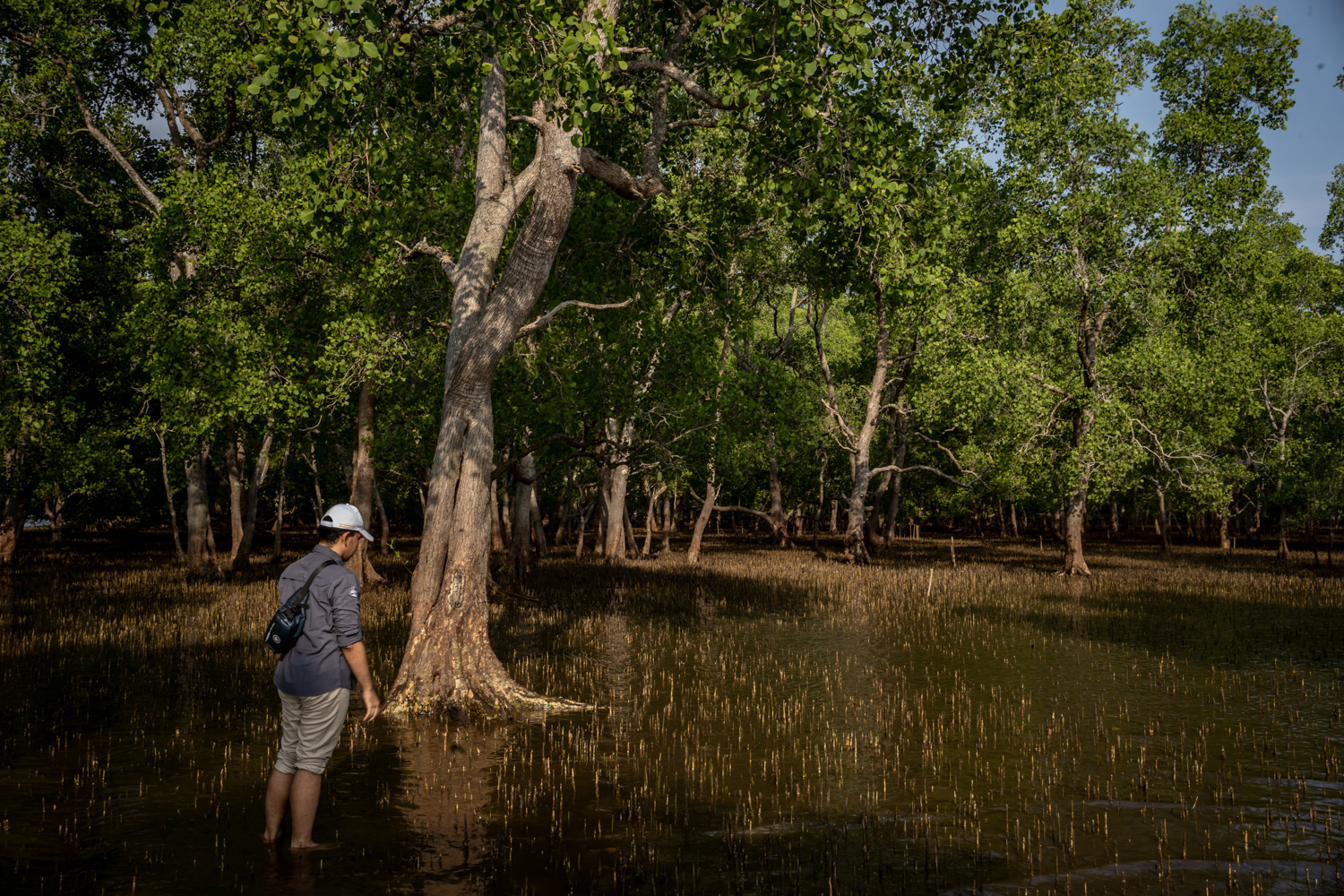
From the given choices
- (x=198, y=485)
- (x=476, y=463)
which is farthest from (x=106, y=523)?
(x=476, y=463)

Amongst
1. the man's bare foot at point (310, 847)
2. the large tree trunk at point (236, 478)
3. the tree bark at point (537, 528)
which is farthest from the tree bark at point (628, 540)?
the man's bare foot at point (310, 847)

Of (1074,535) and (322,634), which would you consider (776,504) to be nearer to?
(1074,535)

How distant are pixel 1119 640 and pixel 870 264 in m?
8.44

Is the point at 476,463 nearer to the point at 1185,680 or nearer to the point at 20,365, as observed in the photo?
the point at 1185,680

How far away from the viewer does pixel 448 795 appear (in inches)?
266

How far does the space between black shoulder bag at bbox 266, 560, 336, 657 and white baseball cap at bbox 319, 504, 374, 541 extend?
43cm

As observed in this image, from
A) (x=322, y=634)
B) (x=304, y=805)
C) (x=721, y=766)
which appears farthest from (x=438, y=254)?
(x=304, y=805)

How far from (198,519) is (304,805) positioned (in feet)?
65.7

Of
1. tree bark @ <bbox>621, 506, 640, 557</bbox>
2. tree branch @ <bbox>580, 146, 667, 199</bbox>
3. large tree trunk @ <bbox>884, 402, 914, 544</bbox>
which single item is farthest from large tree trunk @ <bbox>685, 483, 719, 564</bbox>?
tree branch @ <bbox>580, 146, 667, 199</bbox>

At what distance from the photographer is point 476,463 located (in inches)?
381

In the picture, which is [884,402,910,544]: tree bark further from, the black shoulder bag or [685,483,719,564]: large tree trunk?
the black shoulder bag

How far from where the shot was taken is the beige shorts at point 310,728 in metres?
5.37

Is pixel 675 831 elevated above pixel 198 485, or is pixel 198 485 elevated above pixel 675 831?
pixel 198 485

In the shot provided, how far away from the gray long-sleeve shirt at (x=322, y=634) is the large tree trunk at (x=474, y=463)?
12.6ft
